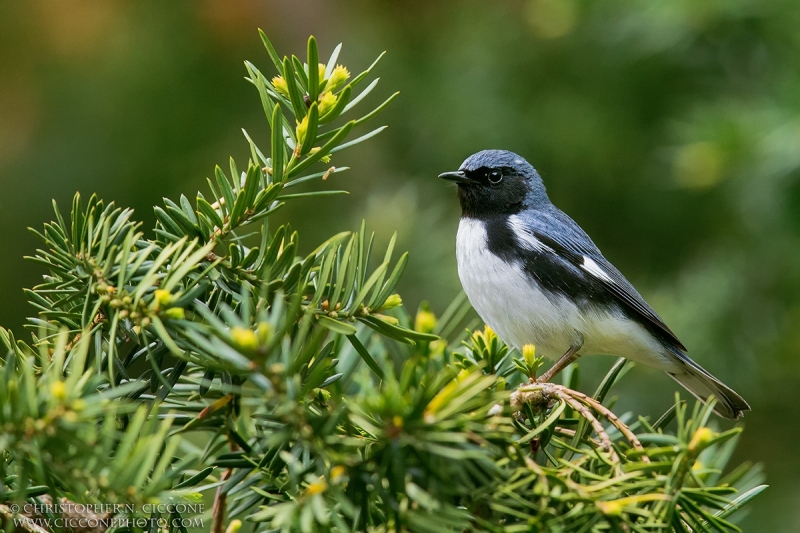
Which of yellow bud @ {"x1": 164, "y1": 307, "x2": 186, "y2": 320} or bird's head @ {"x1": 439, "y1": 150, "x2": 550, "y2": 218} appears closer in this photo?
yellow bud @ {"x1": 164, "y1": 307, "x2": 186, "y2": 320}

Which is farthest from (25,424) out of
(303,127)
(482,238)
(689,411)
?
(689,411)

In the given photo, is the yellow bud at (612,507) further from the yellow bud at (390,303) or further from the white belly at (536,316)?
the white belly at (536,316)

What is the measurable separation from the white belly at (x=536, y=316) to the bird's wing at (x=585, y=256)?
0.30ft

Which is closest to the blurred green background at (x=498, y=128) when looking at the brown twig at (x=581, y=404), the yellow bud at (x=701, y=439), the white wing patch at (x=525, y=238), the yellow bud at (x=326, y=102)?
the white wing patch at (x=525, y=238)

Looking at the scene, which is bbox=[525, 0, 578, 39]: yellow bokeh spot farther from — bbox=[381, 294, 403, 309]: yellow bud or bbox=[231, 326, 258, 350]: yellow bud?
bbox=[231, 326, 258, 350]: yellow bud

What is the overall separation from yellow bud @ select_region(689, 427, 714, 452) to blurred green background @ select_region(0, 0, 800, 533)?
102 inches

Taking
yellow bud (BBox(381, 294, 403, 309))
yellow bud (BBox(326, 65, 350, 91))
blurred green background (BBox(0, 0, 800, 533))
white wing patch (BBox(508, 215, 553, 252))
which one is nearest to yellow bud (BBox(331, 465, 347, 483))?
yellow bud (BBox(381, 294, 403, 309))

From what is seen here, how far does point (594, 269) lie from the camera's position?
387 centimetres

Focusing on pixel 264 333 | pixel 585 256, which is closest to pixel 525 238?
pixel 585 256

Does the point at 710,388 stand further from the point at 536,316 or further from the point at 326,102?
the point at 326,102

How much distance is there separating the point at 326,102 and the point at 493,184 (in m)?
2.41

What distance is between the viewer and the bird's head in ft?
13.5

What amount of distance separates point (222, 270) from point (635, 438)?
1032 mm

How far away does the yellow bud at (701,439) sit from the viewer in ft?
4.62
